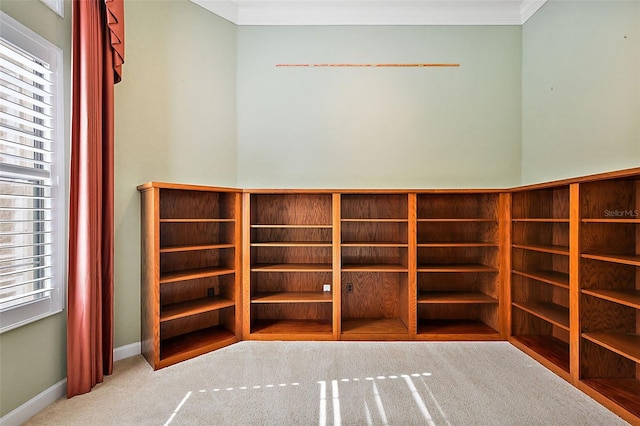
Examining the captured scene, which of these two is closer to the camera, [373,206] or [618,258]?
[618,258]

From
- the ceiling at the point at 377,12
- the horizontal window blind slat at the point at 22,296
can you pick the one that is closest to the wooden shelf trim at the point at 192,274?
the horizontal window blind slat at the point at 22,296

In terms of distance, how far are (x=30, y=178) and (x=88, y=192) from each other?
31 centimetres

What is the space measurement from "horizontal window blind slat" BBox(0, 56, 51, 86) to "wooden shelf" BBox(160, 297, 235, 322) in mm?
1887

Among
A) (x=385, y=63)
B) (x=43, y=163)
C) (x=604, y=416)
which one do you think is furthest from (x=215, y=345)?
(x=385, y=63)

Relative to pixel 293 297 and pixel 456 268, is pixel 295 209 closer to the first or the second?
pixel 293 297

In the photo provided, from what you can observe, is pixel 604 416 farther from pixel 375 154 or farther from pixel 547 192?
pixel 375 154

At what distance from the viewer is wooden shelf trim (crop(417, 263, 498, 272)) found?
3182mm

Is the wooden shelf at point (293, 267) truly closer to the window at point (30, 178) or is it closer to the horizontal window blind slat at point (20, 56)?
the window at point (30, 178)

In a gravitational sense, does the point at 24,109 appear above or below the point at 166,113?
below

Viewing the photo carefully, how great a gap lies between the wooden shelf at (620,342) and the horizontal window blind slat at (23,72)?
4.06 metres

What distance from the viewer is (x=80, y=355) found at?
2246mm

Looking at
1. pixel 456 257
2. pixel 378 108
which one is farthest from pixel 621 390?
pixel 378 108

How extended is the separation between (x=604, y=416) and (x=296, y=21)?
4238 mm

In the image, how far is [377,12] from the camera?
3549 mm
